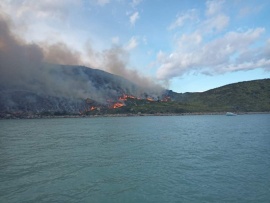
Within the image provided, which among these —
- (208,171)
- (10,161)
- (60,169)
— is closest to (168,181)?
(208,171)

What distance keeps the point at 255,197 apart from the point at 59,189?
922 inches

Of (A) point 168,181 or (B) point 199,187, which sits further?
(A) point 168,181

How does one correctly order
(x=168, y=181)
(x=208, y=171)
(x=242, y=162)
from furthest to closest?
1. (x=242, y=162)
2. (x=208, y=171)
3. (x=168, y=181)

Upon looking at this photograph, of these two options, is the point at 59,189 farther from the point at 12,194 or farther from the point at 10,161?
the point at 10,161

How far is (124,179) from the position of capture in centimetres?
3528

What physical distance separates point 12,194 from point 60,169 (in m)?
12.7

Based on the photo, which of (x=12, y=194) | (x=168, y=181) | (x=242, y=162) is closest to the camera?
(x=12, y=194)

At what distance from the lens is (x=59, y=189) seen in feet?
99.8

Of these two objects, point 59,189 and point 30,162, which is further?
point 30,162

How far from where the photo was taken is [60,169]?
41000mm

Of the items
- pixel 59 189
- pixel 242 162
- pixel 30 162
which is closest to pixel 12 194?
pixel 59 189

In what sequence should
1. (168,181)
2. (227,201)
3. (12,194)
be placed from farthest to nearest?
(168,181), (12,194), (227,201)

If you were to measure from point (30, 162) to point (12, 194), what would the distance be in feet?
61.0

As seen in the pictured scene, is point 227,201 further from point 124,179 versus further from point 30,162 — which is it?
point 30,162
